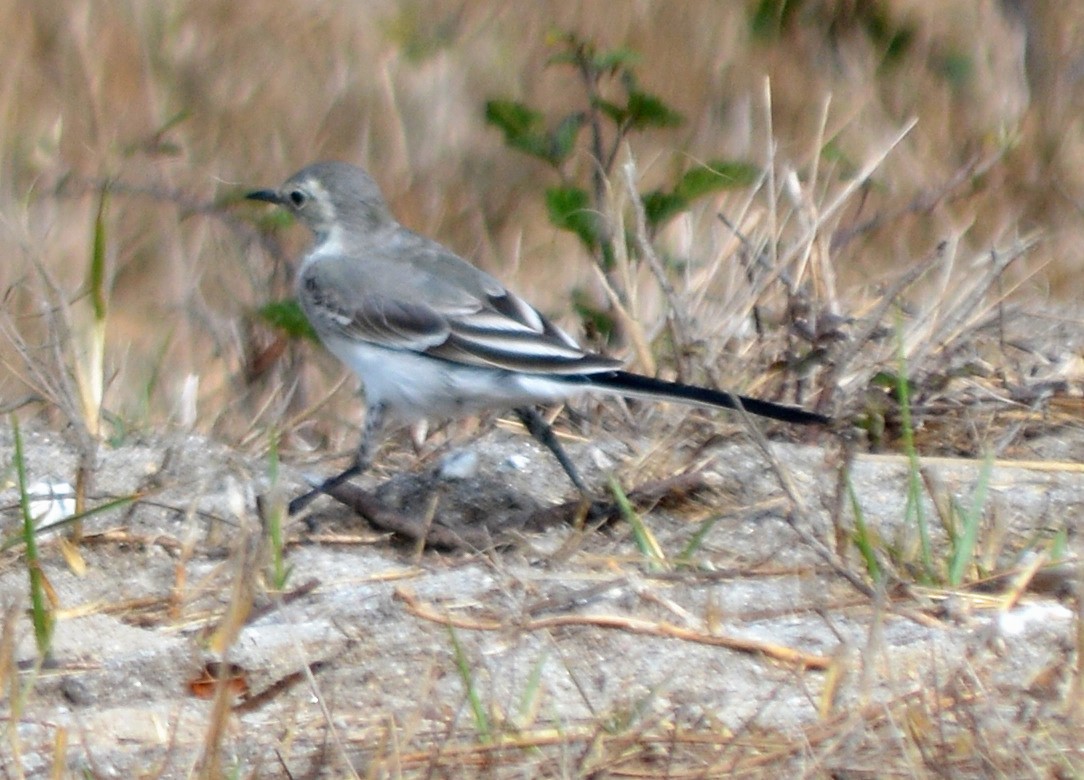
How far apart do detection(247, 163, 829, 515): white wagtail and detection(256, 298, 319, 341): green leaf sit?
8 centimetres

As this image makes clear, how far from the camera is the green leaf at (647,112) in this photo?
5102 mm

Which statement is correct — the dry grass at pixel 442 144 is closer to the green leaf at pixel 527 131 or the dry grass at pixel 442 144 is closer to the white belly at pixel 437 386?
the green leaf at pixel 527 131

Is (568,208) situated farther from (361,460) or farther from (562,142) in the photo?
(361,460)

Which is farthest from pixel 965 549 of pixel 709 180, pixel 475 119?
pixel 475 119

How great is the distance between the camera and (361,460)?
444 centimetres

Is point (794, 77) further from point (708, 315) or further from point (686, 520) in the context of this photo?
point (686, 520)

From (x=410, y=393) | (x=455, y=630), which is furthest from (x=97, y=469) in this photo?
(x=455, y=630)

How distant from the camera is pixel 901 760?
244cm

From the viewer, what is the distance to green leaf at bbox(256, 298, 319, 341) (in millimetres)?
5160

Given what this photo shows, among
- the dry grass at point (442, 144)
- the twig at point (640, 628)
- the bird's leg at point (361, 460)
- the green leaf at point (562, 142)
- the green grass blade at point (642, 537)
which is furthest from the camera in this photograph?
the dry grass at point (442, 144)

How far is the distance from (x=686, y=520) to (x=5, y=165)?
433 cm

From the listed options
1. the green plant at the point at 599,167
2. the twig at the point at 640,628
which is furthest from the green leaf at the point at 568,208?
the twig at the point at 640,628

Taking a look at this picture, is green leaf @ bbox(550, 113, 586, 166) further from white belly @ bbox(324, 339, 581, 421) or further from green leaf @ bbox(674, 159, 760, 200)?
white belly @ bbox(324, 339, 581, 421)

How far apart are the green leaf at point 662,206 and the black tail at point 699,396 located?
1.00 m
